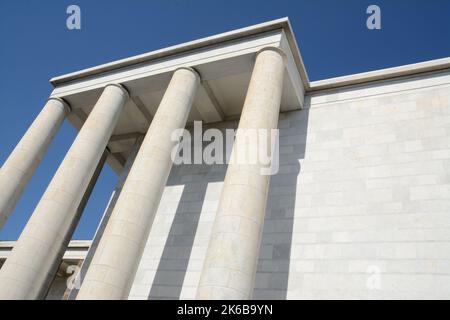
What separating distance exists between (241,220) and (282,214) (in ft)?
28.3

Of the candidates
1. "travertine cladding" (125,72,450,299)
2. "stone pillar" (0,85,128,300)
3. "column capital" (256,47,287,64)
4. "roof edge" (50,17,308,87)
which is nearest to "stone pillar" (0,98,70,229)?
"roof edge" (50,17,308,87)

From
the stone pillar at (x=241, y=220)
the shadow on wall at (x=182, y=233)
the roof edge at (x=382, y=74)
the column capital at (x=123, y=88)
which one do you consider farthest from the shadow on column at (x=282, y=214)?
the column capital at (x=123, y=88)

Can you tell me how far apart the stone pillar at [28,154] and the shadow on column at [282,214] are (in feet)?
58.1

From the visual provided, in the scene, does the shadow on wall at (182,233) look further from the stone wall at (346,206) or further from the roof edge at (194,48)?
the roof edge at (194,48)

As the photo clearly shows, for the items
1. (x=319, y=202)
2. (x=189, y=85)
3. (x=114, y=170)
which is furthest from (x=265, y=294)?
(x=114, y=170)

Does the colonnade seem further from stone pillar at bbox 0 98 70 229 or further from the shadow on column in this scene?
the shadow on column

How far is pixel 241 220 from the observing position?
16.7 metres

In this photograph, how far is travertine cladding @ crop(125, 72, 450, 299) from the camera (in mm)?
20422

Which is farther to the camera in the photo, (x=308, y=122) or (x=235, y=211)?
(x=308, y=122)

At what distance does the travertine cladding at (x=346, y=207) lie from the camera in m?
20.4

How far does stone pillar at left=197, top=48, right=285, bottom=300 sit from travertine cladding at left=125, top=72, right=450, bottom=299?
6.25 metres

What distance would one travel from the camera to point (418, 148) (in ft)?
78.8

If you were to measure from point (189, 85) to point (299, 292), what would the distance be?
1532 cm
